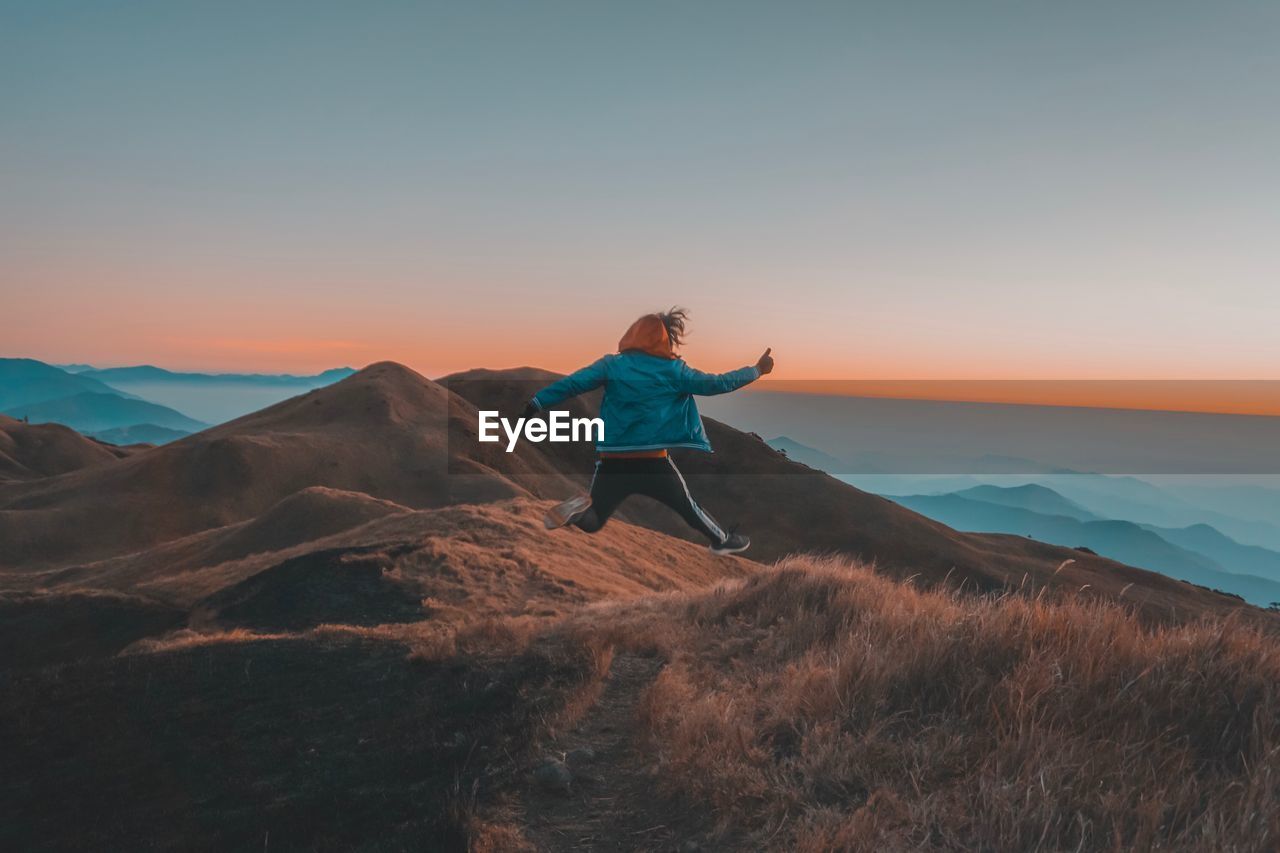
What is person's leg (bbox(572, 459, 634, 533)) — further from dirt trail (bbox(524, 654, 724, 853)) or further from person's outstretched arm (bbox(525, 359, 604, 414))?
dirt trail (bbox(524, 654, 724, 853))

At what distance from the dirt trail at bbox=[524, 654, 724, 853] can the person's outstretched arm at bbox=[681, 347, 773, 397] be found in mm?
3389

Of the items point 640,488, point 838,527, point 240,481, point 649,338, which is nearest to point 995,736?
point 640,488

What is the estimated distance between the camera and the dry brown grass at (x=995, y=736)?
4324 mm

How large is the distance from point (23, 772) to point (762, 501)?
100 metres

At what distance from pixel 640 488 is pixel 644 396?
3.02 ft

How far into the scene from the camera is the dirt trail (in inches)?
215

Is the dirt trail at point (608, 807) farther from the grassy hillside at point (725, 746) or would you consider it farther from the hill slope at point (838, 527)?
the hill slope at point (838, 527)

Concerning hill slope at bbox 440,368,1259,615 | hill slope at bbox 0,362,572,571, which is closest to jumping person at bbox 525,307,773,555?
hill slope at bbox 0,362,572,571

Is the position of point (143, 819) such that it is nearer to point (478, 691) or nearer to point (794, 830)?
point (478, 691)

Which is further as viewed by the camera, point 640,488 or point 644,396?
point 640,488

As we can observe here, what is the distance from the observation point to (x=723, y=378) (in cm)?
703

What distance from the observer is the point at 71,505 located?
6631 centimetres

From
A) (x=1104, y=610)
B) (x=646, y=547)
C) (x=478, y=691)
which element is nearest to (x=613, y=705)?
(x=478, y=691)

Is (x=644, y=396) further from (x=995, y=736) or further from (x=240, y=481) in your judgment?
(x=240, y=481)
